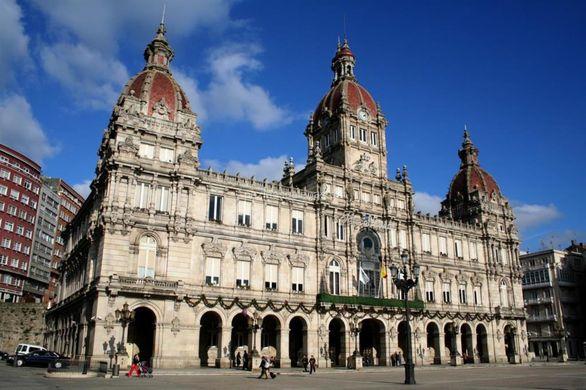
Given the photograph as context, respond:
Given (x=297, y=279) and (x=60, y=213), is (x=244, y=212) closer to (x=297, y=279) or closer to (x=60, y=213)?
(x=297, y=279)

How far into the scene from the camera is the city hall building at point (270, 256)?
4475 centimetres

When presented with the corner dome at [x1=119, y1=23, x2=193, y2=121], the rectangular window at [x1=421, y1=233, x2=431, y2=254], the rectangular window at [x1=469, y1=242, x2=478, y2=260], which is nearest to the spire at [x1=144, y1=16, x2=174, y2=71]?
the corner dome at [x1=119, y1=23, x2=193, y2=121]

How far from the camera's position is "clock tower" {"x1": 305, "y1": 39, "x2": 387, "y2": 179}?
63094mm

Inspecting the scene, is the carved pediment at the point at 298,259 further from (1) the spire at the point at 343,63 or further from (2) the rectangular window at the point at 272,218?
(1) the spire at the point at 343,63

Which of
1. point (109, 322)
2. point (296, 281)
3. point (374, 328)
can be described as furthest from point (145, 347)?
point (374, 328)

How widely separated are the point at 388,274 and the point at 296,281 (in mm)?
12536

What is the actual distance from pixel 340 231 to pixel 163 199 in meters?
20.5

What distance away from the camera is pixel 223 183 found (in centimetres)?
5122

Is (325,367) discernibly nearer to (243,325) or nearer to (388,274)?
(243,325)

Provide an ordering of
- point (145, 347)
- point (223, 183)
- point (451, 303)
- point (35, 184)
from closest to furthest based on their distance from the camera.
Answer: point (145, 347) < point (223, 183) < point (451, 303) < point (35, 184)

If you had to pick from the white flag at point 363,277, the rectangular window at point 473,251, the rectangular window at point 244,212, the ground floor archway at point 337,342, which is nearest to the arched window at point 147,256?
the rectangular window at point 244,212

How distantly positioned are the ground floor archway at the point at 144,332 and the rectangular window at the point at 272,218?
1444 cm

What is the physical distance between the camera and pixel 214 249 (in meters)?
48.8

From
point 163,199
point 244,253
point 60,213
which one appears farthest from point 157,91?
point 60,213
